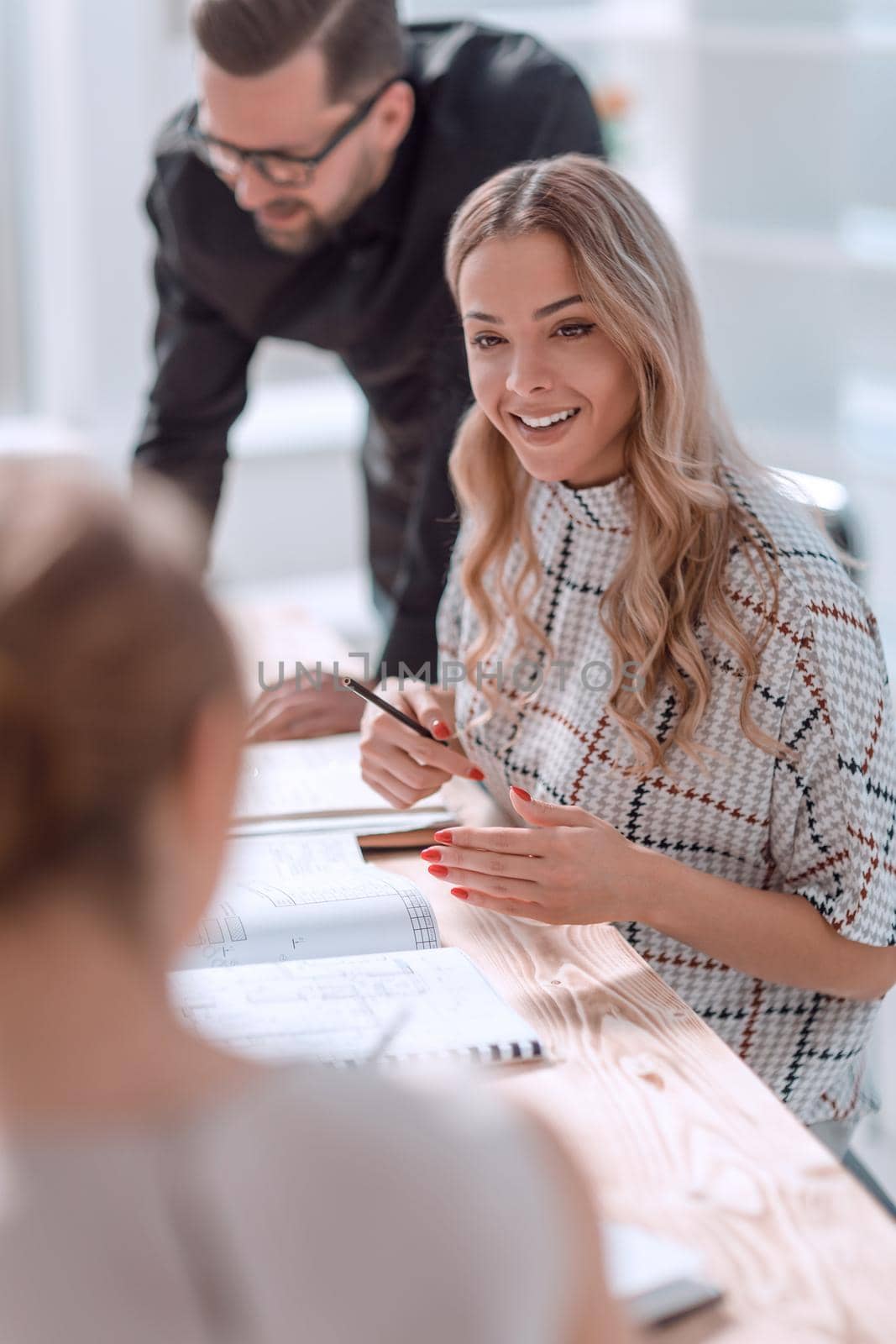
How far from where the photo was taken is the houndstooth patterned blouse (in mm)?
1229

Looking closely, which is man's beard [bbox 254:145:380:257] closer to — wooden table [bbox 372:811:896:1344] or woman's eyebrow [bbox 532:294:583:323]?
woman's eyebrow [bbox 532:294:583:323]

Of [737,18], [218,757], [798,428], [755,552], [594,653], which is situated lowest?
[798,428]

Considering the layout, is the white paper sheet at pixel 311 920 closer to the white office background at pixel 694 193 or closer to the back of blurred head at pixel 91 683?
the back of blurred head at pixel 91 683

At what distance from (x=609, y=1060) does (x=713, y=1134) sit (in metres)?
0.11

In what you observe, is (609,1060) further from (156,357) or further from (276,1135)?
(156,357)

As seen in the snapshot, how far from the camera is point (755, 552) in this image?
129 centimetres

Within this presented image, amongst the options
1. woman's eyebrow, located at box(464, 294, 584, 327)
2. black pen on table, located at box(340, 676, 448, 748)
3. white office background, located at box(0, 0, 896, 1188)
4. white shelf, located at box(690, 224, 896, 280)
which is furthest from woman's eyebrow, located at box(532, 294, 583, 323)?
white shelf, located at box(690, 224, 896, 280)

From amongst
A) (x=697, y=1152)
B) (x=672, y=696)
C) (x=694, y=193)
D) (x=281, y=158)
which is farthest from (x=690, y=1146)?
(x=694, y=193)

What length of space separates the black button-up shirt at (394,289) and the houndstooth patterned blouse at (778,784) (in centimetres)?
50

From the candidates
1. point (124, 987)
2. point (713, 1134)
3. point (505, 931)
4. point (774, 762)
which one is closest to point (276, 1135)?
point (124, 987)

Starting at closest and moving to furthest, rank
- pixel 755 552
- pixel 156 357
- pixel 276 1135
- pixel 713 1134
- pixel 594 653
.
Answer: pixel 276 1135
pixel 713 1134
pixel 755 552
pixel 594 653
pixel 156 357

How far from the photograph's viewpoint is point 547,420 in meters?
1.38

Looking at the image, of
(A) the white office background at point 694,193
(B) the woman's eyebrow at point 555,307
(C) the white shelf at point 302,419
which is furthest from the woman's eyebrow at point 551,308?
(C) the white shelf at point 302,419

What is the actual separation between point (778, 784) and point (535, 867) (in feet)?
0.82
